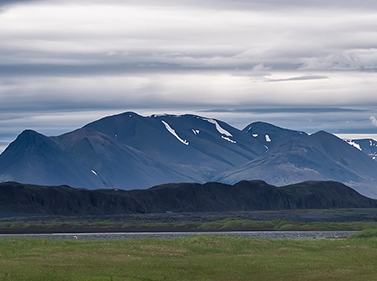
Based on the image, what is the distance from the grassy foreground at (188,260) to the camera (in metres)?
57.3

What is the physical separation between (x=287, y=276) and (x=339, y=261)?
10.4 m

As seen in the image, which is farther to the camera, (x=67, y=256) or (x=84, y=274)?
(x=67, y=256)

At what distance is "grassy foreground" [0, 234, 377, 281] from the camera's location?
2255 inches

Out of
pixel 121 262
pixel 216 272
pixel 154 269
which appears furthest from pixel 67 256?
pixel 216 272

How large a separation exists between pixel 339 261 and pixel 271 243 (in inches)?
490

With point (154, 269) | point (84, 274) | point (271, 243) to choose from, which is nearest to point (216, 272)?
point (154, 269)

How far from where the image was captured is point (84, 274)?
2186 inches

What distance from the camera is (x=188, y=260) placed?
216 ft

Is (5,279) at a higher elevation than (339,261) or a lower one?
higher

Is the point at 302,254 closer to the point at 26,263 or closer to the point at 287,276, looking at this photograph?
the point at 287,276

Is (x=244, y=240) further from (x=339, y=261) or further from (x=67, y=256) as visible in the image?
(x=67, y=256)

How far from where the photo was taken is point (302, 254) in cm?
7250

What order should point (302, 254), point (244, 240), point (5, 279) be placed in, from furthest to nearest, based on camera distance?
point (244, 240) < point (302, 254) < point (5, 279)

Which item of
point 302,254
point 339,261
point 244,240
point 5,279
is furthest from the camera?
point 244,240
